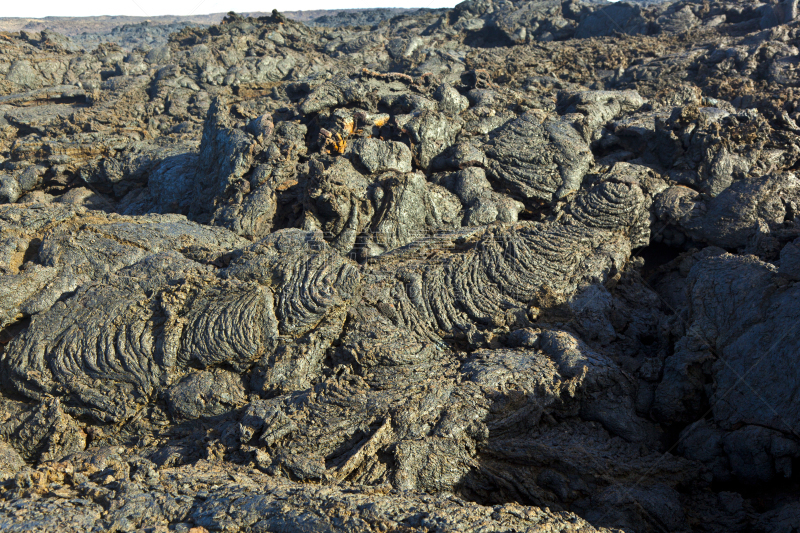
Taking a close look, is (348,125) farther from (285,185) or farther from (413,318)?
(413,318)

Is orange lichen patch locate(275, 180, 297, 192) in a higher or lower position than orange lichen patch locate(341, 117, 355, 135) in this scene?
lower

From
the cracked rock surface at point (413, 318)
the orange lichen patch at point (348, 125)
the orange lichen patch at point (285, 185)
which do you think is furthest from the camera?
the orange lichen patch at point (348, 125)

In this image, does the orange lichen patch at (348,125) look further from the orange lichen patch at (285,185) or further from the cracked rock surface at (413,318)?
the orange lichen patch at (285,185)

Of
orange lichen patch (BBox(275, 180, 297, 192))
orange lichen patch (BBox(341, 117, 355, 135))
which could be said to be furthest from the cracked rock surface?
orange lichen patch (BBox(341, 117, 355, 135))

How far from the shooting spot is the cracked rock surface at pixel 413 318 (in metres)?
4.83

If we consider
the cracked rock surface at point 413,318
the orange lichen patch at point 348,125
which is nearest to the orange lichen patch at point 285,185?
Answer: the cracked rock surface at point 413,318

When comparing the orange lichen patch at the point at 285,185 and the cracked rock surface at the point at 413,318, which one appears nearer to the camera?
the cracked rock surface at the point at 413,318

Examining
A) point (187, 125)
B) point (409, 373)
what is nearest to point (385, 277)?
point (409, 373)

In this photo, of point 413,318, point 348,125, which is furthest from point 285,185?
point 413,318

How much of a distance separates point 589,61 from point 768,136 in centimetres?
892

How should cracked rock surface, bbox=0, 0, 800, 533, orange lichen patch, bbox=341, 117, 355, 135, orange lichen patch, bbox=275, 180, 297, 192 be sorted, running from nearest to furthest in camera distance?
cracked rock surface, bbox=0, 0, 800, 533, orange lichen patch, bbox=275, 180, 297, 192, orange lichen patch, bbox=341, 117, 355, 135

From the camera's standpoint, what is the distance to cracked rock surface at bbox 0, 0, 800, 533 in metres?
4.83

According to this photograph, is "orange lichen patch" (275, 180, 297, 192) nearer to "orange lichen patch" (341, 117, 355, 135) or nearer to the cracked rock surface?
the cracked rock surface

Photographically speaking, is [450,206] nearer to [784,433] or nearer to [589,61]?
[784,433]
